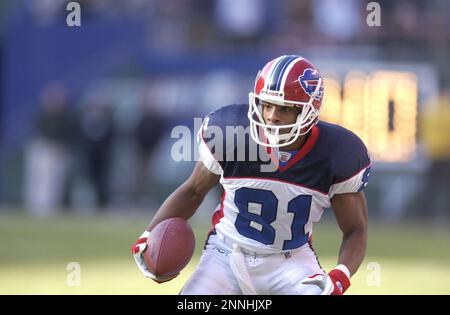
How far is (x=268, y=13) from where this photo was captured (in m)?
15.0

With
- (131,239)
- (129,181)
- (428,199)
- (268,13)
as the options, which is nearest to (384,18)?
(268,13)

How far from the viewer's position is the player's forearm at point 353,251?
15.7 ft

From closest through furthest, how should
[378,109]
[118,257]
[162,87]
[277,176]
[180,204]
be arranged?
[277,176] < [180,204] < [118,257] < [378,109] < [162,87]

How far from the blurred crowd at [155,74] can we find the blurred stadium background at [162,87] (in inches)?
0.8

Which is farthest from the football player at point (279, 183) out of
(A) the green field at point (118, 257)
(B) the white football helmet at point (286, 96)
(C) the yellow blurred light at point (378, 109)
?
(C) the yellow blurred light at point (378, 109)

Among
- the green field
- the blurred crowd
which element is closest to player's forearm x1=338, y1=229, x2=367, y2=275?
the green field

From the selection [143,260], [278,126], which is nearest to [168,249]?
[143,260]

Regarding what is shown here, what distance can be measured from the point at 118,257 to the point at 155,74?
17.4 ft

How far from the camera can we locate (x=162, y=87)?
14.4 m

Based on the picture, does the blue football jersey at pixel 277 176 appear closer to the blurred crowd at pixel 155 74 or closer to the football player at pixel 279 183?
the football player at pixel 279 183

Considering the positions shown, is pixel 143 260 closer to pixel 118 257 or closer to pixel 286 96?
pixel 286 96

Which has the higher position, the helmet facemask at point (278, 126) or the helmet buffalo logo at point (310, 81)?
the helmet buffalo logo at point (310, 81)

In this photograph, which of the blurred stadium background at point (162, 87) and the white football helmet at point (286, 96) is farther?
the blurred stadium background at point (162, 87)

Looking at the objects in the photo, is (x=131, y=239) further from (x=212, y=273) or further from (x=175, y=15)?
(x=212, y=273)
